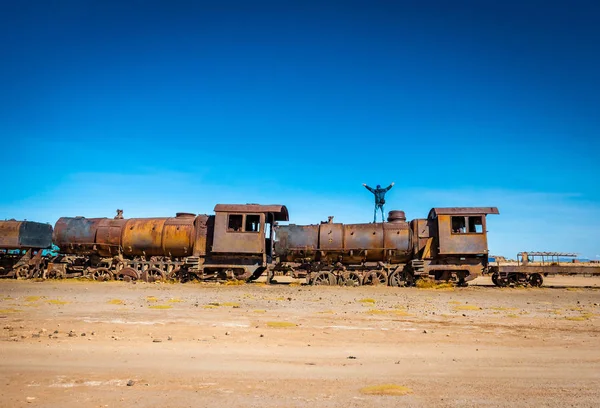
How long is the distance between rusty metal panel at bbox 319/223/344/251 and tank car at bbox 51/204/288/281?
2727 mm

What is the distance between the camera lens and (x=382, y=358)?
6.12m

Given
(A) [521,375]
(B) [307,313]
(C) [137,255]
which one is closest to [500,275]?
(B) [307,313]

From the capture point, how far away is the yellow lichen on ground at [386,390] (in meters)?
4.57

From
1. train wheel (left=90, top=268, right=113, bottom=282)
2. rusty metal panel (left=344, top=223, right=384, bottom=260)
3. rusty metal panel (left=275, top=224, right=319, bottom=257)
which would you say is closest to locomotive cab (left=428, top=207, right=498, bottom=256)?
rusty metal panel (left=344, top=223, right=384, bottom=260)

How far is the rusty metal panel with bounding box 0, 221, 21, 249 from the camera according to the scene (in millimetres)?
23938

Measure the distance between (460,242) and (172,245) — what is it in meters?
14.9

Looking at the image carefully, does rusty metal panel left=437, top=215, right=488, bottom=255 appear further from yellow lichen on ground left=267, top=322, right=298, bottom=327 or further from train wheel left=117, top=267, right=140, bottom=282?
train wheel left=117, top=267, right=140, bottom=282

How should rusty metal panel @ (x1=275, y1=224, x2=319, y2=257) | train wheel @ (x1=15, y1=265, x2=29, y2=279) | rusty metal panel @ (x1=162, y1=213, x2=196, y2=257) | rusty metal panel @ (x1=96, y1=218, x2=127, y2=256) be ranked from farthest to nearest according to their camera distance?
train wheel @ (x1=15, y1=265, x2=29, y2=279), rusty metal panel @ (x1=96, y1=218, x2=127, y2=256), rusty metal panel @ (x1=162, y1=213, x2=196, y2=257), rusty metal panel @ (x1=275, y1=224, x2=319, y2=257)

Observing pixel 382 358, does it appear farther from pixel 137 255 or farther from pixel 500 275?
pixel 137 255

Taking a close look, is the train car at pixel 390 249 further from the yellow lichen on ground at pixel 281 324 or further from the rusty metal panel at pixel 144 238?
the yellow lichen on ground at pixel 281 324

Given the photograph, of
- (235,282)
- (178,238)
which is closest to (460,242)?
(235,282)

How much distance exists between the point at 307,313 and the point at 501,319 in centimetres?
476

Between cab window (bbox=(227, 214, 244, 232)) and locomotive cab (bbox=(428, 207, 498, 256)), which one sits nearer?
locomotive cab (bbox=(428, 207, 498, 256))

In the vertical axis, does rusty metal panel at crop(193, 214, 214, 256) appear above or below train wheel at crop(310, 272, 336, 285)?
above
